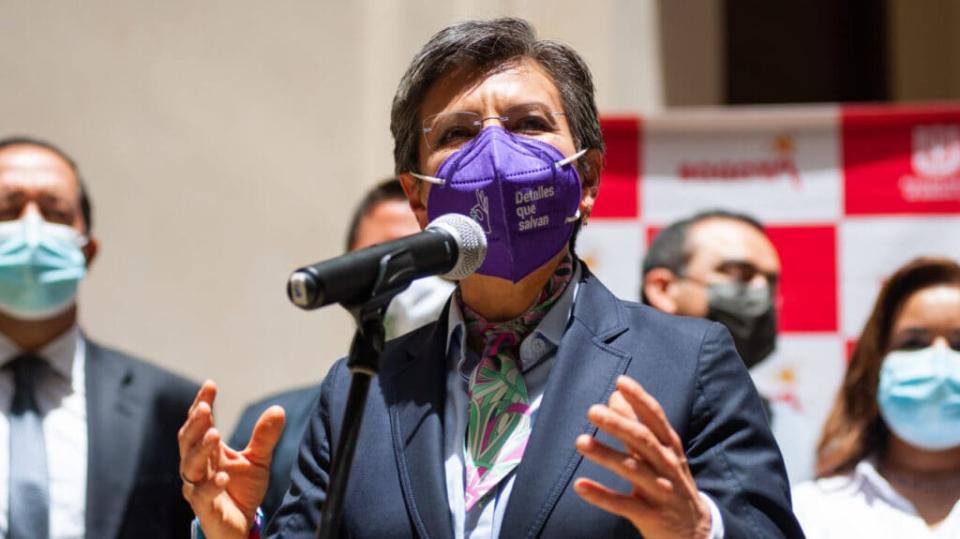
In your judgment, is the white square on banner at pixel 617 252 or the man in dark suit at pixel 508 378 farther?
the white square on banner at pixel 617 252

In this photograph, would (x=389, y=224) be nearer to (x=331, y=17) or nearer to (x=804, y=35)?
(x=331, y=17)

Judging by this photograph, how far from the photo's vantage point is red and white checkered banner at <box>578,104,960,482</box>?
234 inches

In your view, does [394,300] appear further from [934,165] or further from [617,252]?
[934,165]

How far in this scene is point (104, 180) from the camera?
6.72 metres

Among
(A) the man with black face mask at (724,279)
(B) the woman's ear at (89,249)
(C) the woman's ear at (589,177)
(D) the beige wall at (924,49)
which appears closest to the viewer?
(C) the woman's ear at (589,177)

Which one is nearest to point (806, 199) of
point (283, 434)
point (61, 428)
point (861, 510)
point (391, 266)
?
point (861, 510)

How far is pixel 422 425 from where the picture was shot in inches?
110

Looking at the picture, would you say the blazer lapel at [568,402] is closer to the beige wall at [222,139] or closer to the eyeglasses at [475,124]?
the eyeglasses at [475,124]

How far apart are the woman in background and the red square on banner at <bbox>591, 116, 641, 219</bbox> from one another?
1.54m

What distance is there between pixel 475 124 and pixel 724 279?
2.60 metres

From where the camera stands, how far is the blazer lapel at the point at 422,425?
267cm

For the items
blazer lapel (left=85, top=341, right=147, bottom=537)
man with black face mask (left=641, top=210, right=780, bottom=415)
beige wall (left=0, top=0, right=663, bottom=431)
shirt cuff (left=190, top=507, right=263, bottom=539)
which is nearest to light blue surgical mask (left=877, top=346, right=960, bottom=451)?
man with black face mask (left=641, top=210, right=780, bottom=415)

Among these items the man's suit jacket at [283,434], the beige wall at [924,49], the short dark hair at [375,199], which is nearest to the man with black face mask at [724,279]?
the short dark hair at [375,199]

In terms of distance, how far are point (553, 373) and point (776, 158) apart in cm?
352
